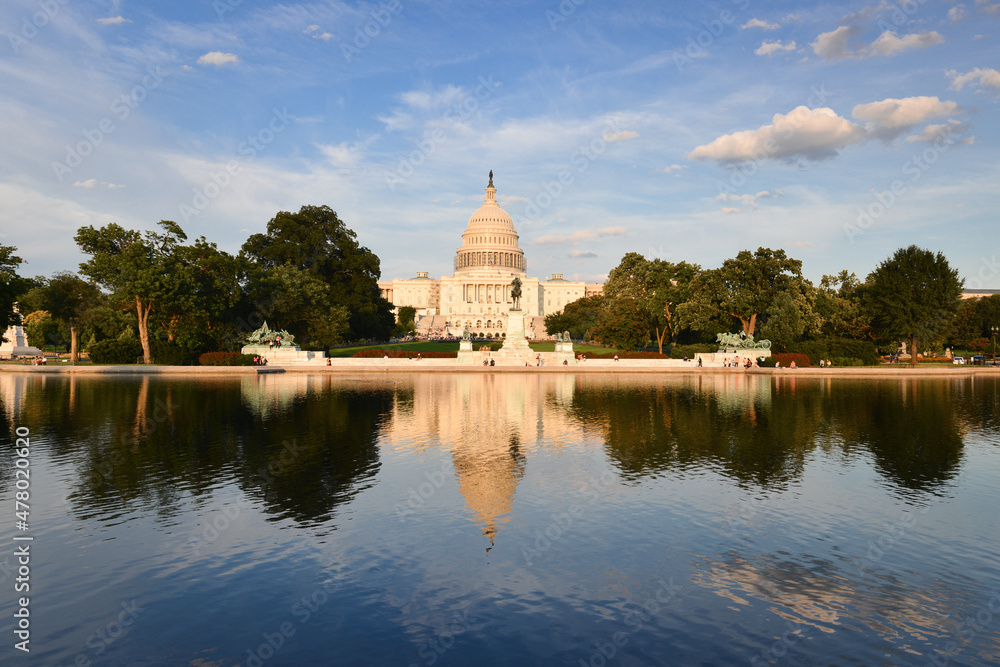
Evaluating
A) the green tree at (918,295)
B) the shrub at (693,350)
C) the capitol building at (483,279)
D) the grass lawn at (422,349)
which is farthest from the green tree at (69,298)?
the capitol building at (483,279)

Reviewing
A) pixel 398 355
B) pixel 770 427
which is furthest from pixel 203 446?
pixel 398 355

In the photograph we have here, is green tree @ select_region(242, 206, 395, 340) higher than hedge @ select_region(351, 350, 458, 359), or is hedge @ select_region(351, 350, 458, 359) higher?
green tree @ select_region(242, 206, 395, 340)

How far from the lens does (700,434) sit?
21.2m

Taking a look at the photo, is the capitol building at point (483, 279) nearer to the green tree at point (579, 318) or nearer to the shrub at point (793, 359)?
the green tree at point (579, 318)

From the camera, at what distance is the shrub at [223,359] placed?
54719mm

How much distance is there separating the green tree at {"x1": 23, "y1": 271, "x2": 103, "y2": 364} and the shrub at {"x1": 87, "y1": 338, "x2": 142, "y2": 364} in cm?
932

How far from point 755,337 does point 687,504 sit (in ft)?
185

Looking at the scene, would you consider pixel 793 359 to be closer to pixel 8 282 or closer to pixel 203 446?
pixel 203 446

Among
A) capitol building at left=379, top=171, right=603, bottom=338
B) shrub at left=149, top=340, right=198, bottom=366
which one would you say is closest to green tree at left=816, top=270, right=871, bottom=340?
shrub at left=149, top=340, right=198, bottom=366

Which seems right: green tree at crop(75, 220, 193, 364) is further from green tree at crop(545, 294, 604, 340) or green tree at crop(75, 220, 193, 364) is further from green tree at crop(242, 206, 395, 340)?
green tree at crop(545, 294, 604, 340)

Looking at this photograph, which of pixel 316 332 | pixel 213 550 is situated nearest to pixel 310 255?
pixel 316 332

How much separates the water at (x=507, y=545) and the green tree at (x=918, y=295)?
44068 millimetres

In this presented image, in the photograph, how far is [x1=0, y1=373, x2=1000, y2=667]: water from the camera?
773cm

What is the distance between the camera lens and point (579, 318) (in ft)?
356
